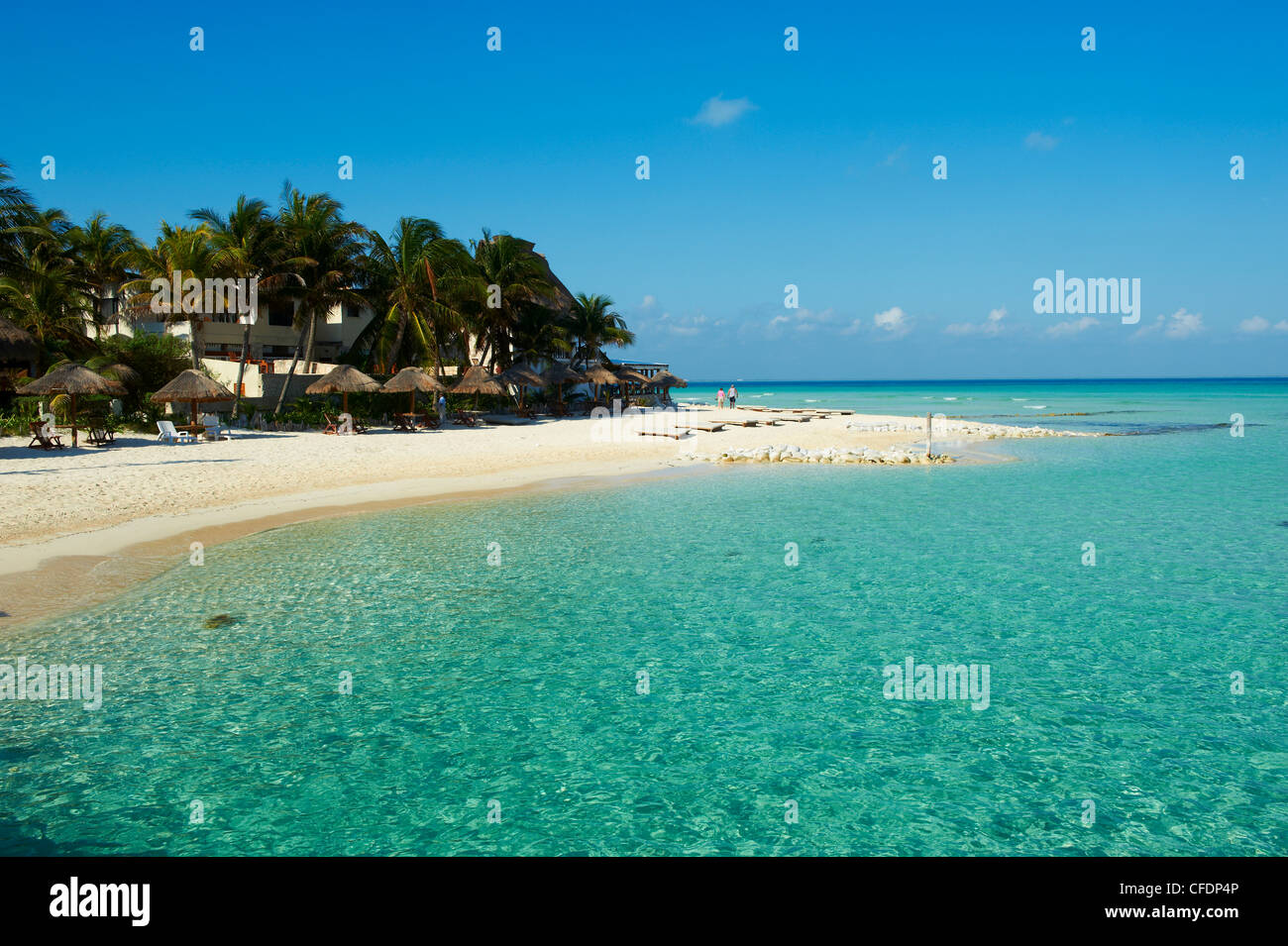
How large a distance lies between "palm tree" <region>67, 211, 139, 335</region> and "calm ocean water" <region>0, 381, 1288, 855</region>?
35538 mm

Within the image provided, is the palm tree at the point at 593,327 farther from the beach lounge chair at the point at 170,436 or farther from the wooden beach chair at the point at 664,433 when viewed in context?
the beach lounge chair at the point at 170,436

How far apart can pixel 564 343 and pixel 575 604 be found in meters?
32.6

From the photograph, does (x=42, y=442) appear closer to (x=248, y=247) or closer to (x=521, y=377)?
(x=248, y=247)

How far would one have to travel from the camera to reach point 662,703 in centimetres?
680

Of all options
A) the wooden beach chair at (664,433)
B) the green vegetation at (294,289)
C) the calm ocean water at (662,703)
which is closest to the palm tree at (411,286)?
the green vegetation at (294,289)

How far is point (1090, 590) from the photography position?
10.5 metres

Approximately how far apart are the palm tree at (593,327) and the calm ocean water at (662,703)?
33.8m

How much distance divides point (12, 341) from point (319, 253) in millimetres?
11608

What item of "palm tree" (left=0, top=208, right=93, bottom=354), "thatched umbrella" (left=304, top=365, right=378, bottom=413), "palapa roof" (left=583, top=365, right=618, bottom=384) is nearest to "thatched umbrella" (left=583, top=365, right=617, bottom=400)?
"palapa roof" (left=583, top=365, right=618, bottom=384)

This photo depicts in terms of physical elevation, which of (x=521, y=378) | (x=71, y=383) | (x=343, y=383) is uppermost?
(x=521, y=378)

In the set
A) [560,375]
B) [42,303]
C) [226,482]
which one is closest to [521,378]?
[560,375]

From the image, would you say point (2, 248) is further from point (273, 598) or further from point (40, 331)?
point (273, 598)

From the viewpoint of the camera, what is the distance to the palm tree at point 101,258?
38.8 meters
